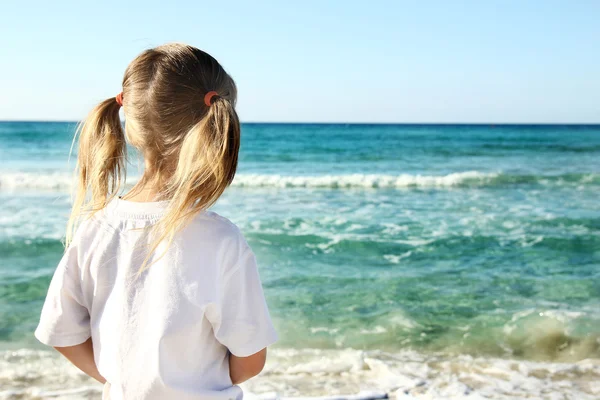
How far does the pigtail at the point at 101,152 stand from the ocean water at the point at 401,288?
0.78 meters

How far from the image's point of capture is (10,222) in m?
8.45

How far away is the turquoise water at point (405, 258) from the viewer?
14.8 feet

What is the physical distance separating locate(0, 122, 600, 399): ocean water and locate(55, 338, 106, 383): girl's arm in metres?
1.07

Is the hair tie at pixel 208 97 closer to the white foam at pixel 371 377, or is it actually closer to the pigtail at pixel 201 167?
the pigtail at pixel 201 167

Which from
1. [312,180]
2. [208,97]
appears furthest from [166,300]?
[312,180]

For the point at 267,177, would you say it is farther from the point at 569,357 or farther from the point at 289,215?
the point at 569,357

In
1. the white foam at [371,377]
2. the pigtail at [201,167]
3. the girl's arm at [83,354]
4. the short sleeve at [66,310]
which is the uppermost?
the pigtail at [201,167]

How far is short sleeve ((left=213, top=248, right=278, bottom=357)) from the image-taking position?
1.35 meters

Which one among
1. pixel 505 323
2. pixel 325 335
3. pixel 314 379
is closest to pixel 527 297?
pixel 505 323

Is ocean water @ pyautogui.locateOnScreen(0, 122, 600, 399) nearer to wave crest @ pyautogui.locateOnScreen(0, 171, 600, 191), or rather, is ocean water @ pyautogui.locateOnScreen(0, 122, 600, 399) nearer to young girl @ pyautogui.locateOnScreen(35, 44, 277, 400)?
wave crest @ pyautogui.locateOnScreen(0, 171, 600, 191)

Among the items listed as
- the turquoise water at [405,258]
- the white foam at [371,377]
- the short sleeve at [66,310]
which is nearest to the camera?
the short sleeve at [66,310]

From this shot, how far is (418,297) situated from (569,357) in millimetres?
1478

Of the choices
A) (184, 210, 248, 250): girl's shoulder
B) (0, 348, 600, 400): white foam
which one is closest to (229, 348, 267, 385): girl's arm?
(184, 210, 248, 250): girl's shoulder

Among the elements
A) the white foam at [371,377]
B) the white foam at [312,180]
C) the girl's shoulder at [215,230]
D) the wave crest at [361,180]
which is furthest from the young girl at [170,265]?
the white foam at [312,180]
